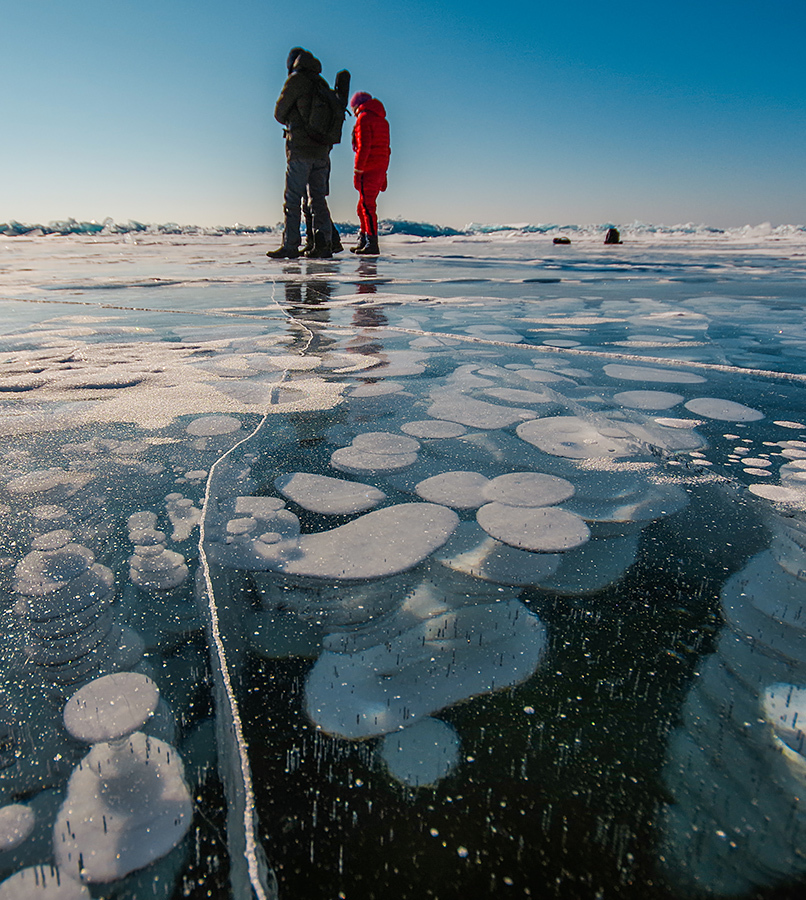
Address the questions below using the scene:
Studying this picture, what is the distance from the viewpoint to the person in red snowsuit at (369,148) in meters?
6.56

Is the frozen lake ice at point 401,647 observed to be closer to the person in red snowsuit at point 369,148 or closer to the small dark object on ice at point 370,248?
the person in red snowsuit at point 369,148

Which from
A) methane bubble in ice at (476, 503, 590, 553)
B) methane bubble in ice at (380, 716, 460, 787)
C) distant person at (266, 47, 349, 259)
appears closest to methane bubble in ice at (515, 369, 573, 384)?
methane bubble in ice at (476, 503, 590, 553)

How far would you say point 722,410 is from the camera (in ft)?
4.67

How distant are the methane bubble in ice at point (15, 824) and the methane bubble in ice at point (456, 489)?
645mm

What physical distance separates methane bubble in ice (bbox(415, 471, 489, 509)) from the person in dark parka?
5772 millimetres

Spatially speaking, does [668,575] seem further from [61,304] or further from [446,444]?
[61,304]

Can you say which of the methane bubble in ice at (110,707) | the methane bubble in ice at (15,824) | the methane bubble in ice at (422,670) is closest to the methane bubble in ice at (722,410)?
the methane bubble in ice at (422,670)

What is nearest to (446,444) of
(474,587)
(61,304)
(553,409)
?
(553,409)

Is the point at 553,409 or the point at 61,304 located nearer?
the point at 553,409

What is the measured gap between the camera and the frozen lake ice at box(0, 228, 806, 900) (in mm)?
406

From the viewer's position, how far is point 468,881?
0.39m

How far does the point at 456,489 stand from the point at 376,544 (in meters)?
0.24

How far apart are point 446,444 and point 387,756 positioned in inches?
30.7

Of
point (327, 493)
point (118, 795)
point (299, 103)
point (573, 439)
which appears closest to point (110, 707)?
point (118, 795)
